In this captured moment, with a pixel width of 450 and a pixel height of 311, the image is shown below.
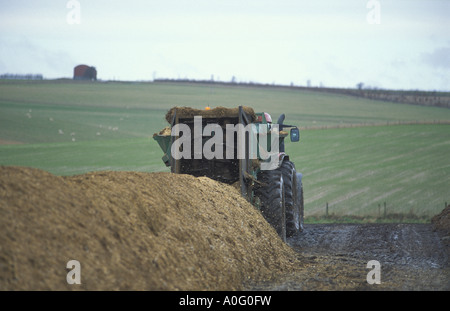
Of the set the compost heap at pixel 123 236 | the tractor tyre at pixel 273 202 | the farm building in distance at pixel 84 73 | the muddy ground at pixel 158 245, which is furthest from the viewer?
the farm building in distance at pixel 84 73

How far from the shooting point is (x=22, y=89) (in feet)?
249

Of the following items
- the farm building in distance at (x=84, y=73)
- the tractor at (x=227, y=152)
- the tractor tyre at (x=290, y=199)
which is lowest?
the tractor tyre at (x=290, y=199)

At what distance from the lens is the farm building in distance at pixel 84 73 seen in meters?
97.6

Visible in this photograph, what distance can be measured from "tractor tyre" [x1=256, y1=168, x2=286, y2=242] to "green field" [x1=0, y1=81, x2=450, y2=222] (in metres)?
10.2

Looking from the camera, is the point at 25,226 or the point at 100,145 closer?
the point at 25,226

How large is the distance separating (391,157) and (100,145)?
22.5m

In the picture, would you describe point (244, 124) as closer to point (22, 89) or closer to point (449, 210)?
point (449, 210)

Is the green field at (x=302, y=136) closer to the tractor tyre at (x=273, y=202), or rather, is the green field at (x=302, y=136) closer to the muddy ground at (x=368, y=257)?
the muddy ground at (x=368, y=257)

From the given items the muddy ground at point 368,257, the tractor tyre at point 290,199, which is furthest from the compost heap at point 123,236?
the tractor tyre at point 290,199

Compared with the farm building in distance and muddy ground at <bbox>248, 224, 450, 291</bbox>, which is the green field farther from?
the farm building in distance

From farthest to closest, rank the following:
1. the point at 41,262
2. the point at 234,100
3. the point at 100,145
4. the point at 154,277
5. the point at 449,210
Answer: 1. the point at 234,100
2. the point at 100,145
3. the point at 449,210
4. the point at 154,277
5. the point at 41,262

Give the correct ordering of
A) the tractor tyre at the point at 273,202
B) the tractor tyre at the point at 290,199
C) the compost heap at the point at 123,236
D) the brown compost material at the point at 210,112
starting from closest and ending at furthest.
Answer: the compost heap at the point at 123,236 < the brown compost material at the point at 210,112 < the tractor tyre at the point at 273,202 < the tractor tyre at the point at 290,199

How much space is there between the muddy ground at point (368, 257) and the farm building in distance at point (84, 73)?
83.1 meters
